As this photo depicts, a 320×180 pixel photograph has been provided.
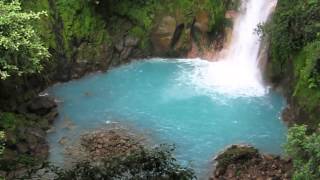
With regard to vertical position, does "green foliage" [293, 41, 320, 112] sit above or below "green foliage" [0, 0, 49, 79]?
below

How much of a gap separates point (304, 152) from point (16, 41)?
320 inches

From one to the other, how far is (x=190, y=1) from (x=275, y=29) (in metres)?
5.17

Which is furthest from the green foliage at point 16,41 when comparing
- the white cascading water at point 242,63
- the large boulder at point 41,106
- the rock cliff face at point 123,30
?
the white cascading water at point 242,63

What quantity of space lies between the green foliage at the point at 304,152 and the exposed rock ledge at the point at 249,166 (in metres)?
3.57

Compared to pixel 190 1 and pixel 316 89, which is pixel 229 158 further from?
pixel 190 1

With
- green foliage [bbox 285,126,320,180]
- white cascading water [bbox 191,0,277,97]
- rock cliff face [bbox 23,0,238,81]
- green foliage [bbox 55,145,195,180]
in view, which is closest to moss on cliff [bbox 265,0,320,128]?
white cascading water [bbox 191,0,277,97]

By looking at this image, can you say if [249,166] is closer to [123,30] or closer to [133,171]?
[133,171]

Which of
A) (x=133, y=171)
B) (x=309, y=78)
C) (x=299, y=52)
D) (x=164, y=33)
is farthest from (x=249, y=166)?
(x=164, y=33)

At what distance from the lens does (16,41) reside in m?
13.6

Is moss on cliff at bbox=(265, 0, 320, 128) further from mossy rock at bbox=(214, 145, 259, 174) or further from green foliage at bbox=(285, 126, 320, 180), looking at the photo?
green foliage at bbox=(285, 126, 320, 180)

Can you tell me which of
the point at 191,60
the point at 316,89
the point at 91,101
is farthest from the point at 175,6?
the point at 316,89

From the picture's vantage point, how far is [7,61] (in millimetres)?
13969

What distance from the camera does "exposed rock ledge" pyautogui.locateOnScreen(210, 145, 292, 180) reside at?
1447 cm

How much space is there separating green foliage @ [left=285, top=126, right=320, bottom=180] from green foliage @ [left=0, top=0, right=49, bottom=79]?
24.8ft
